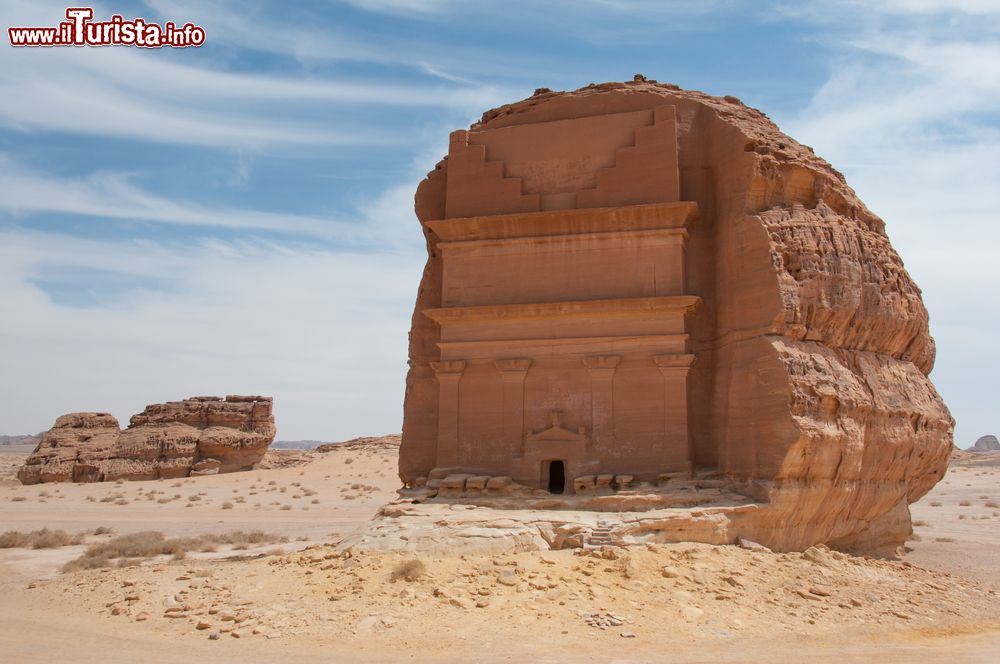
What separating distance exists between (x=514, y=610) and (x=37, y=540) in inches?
657

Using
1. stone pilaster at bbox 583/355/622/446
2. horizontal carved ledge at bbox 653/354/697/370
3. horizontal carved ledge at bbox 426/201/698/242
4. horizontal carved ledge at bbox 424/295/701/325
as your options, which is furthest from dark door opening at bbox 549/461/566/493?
horizontal carved ledge at bbox 426/201/698/242

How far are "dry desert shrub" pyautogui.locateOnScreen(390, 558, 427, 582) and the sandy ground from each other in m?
0.05

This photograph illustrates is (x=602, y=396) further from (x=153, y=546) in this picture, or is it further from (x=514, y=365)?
(x=153, y=546)

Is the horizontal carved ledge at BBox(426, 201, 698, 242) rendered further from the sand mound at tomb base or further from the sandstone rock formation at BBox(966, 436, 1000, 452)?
the sandstone rock formation at BBox(966, 436, 1000, 452)

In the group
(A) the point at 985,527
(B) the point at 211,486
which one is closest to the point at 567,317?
(A) the point at 985,527

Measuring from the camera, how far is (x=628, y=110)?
1780cm

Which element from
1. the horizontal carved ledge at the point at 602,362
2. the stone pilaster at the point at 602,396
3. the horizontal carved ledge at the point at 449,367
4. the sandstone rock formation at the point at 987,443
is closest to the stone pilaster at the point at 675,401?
the horizontal carved ledge at the point at 602,362

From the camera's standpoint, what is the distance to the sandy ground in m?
9.77

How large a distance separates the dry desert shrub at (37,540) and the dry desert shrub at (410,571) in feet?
46.5

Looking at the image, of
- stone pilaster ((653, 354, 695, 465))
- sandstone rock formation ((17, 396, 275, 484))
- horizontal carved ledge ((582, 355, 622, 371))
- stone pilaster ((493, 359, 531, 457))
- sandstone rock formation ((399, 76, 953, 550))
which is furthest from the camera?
sandstone rock formation ((17, 396, 275, 484))

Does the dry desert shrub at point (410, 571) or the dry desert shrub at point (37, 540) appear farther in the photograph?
the dry desert shrub at point (37, 540)

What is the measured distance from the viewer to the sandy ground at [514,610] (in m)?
9.77

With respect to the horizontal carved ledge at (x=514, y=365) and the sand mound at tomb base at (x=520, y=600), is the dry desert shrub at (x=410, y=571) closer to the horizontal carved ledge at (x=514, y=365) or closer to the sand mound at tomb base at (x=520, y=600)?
the sand mound at tomb base at (x=520, y=600)

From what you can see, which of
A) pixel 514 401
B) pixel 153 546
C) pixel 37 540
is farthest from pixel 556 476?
pixel 37 540
